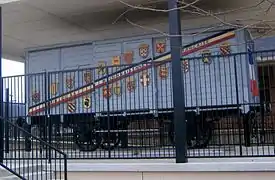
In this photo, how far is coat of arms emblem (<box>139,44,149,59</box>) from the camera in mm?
12188

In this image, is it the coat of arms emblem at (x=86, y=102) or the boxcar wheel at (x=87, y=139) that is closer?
the coat of arms emblem at (x=86, y=102)

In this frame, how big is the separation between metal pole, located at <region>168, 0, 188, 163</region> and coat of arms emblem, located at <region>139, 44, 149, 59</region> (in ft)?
11.7

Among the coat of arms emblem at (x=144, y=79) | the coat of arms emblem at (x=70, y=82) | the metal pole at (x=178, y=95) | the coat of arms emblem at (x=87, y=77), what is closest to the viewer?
the metal pole at (x=178, y=95)

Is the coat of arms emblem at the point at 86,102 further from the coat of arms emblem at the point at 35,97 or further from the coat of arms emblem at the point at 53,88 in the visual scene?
the coat of arms emblem at the point at 35,97

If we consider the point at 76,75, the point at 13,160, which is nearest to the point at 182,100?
the point at 13,160

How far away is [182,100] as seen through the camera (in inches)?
334

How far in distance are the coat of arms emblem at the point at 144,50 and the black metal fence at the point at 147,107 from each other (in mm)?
784

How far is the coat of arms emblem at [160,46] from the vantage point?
12047mm

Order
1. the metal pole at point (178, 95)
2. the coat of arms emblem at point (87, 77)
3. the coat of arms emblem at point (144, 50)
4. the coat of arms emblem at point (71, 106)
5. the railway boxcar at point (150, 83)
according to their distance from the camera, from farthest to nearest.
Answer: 1. the coat of arms emblem at point (87, 77)
2. the coat of arms emblem at point (144, 50)
3. the coat of arms emblem at point (71, 106)
4. the railway boxcar at point (150, 83)
5. the metal pole at point (178, 95)

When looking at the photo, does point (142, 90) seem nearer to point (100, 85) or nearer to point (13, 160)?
point (100, 85)

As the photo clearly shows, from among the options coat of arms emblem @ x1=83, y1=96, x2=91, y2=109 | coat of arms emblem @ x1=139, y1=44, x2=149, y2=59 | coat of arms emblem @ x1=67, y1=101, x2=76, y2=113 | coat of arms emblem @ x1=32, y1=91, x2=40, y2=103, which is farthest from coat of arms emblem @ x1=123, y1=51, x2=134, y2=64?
coat of arms emblem @ x1=32, y1=91, x2=40, y2=103

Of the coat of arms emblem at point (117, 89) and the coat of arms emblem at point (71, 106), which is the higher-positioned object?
the coat of arms emblem at point (117, 89)

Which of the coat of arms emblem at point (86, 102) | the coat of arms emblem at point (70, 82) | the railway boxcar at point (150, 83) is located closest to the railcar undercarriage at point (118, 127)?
the railway boxcar at point (150, 83)

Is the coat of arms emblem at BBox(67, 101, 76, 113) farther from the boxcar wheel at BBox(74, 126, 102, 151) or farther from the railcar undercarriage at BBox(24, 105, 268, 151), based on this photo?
the boxcar wheel at BBox(74, 126, 102, 151)
